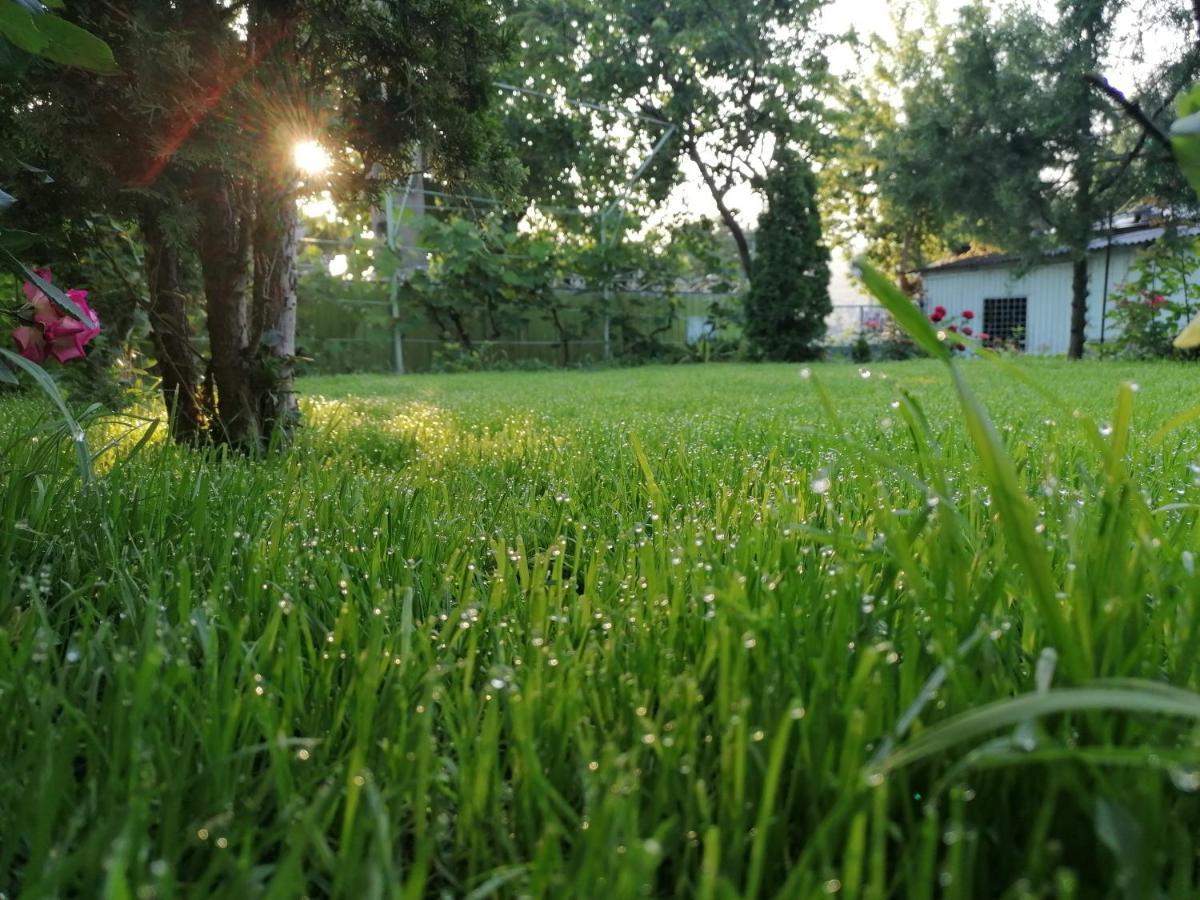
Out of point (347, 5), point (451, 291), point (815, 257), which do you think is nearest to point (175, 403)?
point (347, 5)

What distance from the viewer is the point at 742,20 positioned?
1947cm

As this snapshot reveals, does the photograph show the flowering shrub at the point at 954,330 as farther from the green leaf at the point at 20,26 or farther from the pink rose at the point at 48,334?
the pink rose at the point at 48,334

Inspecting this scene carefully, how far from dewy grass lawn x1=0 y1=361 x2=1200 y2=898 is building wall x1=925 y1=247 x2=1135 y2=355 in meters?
21.4

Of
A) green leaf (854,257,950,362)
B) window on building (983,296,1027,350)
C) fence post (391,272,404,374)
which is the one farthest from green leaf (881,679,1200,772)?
window on building (983,296,1027,350)

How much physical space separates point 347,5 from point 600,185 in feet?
62.9

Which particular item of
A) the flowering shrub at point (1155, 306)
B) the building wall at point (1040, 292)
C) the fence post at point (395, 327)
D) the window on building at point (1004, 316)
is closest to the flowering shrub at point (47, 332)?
the fence post at point (395, 327)

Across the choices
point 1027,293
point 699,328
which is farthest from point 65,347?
point 1027,293

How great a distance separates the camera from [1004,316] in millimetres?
23875

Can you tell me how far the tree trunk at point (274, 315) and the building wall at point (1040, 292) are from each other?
20556mm

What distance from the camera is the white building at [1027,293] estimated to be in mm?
20266

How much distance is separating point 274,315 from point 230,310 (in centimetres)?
13

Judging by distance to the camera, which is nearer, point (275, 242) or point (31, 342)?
point (31, 342)

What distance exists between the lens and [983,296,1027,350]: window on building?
76.3ft

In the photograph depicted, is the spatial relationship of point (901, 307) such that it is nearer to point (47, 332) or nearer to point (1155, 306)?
point (47, 332)
